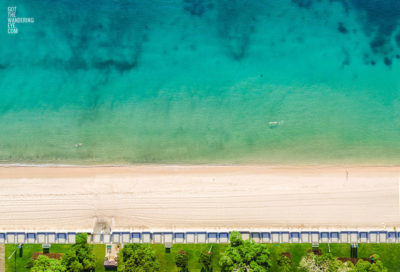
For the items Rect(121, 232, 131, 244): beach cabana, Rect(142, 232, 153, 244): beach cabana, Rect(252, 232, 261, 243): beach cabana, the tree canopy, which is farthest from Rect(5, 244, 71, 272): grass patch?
the tree canopy

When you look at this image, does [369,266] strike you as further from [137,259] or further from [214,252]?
[137,259]

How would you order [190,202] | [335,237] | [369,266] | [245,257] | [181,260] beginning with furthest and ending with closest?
1. [190,202]
2. [335,237]
3. [181,260]
4. [369,266]
5. [245,257]

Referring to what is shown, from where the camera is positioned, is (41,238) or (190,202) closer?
(41,238)

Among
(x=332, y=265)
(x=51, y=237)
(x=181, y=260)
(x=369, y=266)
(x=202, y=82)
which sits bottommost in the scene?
(x=369, y=266)

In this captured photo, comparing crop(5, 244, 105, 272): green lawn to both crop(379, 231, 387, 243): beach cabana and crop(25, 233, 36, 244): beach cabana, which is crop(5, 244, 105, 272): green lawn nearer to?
crop(25, 233, 36, 244): beach cabana

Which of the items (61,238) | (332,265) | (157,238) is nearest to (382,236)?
(332,265)

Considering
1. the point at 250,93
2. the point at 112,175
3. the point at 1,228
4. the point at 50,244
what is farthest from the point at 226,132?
the point at 1,228
